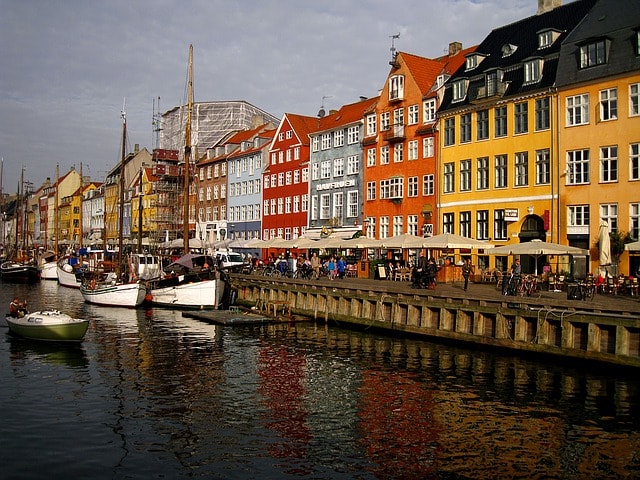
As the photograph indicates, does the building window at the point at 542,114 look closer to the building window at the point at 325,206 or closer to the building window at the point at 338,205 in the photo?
the building window at the point at 338,205

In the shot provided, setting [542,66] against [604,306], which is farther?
[542,66]

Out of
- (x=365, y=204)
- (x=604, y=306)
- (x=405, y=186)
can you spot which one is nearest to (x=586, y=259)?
(x=604, y=306)

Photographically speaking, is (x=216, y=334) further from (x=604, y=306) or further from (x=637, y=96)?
(x=637, y=96)

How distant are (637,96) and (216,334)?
25.3 m

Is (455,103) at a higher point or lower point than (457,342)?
higher

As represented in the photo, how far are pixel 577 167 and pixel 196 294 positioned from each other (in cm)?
2444

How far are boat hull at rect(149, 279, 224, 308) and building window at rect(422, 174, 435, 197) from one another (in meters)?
16.9

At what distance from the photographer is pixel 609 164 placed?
3809 centimetres

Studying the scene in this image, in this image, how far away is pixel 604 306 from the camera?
24062 millimetres

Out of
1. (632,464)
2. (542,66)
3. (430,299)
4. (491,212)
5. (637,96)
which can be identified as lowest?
(632,464)

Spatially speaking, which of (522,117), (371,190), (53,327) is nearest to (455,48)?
(371,190)

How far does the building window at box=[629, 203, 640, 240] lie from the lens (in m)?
36.5

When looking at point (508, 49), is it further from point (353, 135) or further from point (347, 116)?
point (347, 116)

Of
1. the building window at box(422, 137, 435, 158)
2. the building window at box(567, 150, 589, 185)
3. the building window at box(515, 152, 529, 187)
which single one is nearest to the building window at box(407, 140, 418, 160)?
the building window at box(422, 137, 435, 158)
